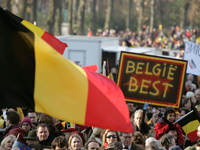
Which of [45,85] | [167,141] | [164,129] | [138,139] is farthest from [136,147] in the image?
[45,85]

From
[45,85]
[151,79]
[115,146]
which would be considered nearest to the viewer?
[45,85]

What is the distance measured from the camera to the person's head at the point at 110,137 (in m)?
7.01

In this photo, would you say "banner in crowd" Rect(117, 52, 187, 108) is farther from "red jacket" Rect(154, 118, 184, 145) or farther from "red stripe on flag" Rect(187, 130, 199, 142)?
"red stripe on flag" Rect(187, 130, 199, 142)

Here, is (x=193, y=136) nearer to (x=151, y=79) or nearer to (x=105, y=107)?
(x=151, y=79)

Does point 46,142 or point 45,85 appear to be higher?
point 45,85

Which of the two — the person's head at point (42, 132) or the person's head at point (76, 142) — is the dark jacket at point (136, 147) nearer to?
the person's head at point (76, 142)

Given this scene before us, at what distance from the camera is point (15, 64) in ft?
16.5

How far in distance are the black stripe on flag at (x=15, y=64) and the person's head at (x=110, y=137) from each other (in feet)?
7.44

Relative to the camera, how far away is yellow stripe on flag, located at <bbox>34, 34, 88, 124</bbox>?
16.0 ft

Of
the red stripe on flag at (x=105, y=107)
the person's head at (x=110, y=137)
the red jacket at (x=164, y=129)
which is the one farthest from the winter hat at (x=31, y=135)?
the red stripe on flag at (x=105, y=107)

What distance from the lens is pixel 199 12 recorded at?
65625mm

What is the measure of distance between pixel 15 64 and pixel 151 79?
Answer: 15.0 ft

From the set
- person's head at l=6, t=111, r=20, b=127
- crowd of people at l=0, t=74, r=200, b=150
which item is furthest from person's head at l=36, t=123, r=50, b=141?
person's head at l=6, t=111, r=20, b=127

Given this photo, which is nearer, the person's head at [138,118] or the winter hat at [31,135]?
the winter hat at [31,135]
